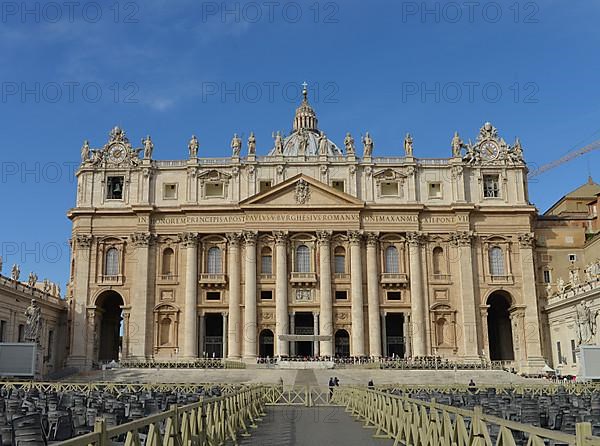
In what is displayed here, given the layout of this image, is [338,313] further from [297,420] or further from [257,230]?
[297,420]

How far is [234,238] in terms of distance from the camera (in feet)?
217

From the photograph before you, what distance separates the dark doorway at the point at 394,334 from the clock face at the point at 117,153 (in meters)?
30.9

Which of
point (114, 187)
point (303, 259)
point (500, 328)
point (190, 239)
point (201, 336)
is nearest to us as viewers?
point (201, 336)

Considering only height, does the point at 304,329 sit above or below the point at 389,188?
below

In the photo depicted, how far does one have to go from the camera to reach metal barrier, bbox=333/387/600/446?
7.66 m

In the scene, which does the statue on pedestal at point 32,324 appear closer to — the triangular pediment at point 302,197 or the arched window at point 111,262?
the arched window at point 111,262

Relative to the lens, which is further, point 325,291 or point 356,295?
point 325,291

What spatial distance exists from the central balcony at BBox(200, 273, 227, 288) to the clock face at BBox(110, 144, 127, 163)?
14.9 metres

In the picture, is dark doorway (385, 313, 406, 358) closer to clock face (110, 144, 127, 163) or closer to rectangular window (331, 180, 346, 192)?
rectangular window (331, 180, 346, 192)

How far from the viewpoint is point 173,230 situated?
67.1 metres

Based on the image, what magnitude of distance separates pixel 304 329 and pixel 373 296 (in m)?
7.60

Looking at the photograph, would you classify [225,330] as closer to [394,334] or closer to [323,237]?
[323,237]

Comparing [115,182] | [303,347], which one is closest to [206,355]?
[303,347]

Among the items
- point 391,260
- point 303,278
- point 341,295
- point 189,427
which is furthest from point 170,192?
point 189,427
